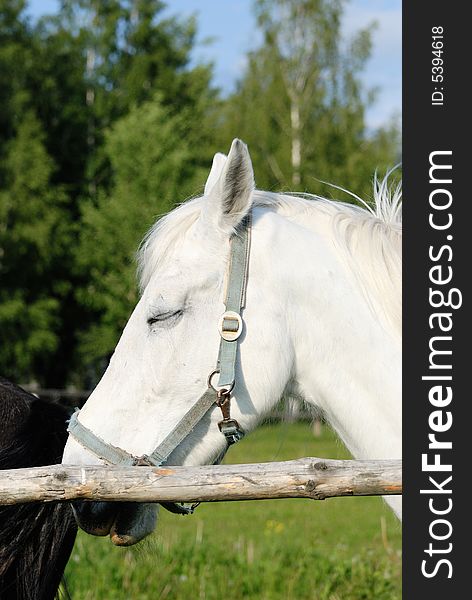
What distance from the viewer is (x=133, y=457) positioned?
8.84 feet

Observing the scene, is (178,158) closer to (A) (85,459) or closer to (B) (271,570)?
(B) (271,570)

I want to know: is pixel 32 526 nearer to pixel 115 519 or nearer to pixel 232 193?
pixel 115 519

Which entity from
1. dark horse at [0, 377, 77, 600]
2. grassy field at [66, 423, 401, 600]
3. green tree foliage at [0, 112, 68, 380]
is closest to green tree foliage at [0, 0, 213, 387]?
green tree foliage at [0, 112, 68, 380]

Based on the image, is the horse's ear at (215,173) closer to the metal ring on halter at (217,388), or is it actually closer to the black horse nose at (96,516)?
the metal ring on halter at (217,388)

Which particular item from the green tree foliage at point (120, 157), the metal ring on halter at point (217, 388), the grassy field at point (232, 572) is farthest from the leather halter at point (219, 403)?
the green tree foliage at point (120, 157)

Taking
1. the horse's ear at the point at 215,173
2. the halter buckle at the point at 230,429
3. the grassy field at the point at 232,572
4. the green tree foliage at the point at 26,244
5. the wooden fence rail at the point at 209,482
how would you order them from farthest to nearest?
1. the green tree foliage at the point at 26,244
2. the grassy field at the point at 232,572
3. the horse's ear at the point at 215,173
4. the halter buckle at the point at 230,429
5. the wooden fence rail at the point at 209,482

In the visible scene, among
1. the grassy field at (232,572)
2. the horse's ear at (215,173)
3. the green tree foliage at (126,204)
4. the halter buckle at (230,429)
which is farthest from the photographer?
the green tree foliage at (126,204)

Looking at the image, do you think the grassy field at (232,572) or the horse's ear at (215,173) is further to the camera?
the grassy field at (232,572)

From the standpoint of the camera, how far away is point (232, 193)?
2.78 meters

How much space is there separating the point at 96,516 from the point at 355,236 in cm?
132

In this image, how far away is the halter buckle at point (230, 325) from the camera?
2740mm

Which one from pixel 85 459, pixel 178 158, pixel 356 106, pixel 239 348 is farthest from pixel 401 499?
pixel 356 106

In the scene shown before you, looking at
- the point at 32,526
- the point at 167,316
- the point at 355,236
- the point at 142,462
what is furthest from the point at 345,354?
the point at 32,526

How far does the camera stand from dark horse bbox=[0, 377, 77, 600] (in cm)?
314
